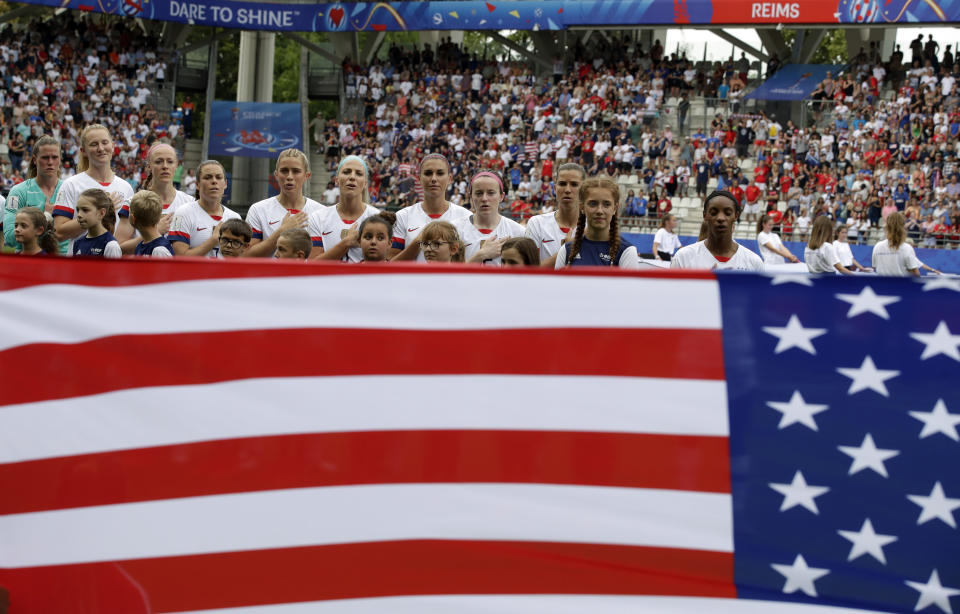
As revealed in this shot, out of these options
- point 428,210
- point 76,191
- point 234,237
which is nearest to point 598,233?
point 428,210

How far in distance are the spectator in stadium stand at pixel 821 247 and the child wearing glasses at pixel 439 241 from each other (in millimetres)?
7341

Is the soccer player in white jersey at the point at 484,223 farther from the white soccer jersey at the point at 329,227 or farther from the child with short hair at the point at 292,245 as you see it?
the child with short hair at the point at 292,245

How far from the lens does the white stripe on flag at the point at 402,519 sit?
2.78m

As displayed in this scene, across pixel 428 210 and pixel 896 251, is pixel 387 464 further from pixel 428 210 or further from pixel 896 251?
pixel 896 251

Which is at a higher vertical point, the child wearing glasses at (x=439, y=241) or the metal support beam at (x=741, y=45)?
the metal support beam at (x=741, y=45)

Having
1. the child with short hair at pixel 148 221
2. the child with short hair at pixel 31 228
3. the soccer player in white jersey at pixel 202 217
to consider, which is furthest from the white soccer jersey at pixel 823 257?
the child with short hair at pixel 31 228

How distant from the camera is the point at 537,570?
9.11ft

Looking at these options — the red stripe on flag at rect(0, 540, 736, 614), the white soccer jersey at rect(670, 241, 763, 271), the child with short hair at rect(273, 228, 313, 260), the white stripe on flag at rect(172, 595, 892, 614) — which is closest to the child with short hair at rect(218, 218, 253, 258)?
the child with short hair at rect(273, 228, 313, 260)

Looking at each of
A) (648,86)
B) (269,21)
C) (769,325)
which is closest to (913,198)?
(648,86)

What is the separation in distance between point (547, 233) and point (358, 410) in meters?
4.15

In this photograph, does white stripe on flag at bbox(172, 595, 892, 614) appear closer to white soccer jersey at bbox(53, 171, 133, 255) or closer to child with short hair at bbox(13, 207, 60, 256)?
child with short hair at bbox(13, 207, 60, 256)

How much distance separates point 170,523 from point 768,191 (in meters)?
25.0

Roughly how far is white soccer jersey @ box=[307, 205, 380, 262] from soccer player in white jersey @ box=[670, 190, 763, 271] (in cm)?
239

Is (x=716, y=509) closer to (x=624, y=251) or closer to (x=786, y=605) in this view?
(x=786, y=605)
